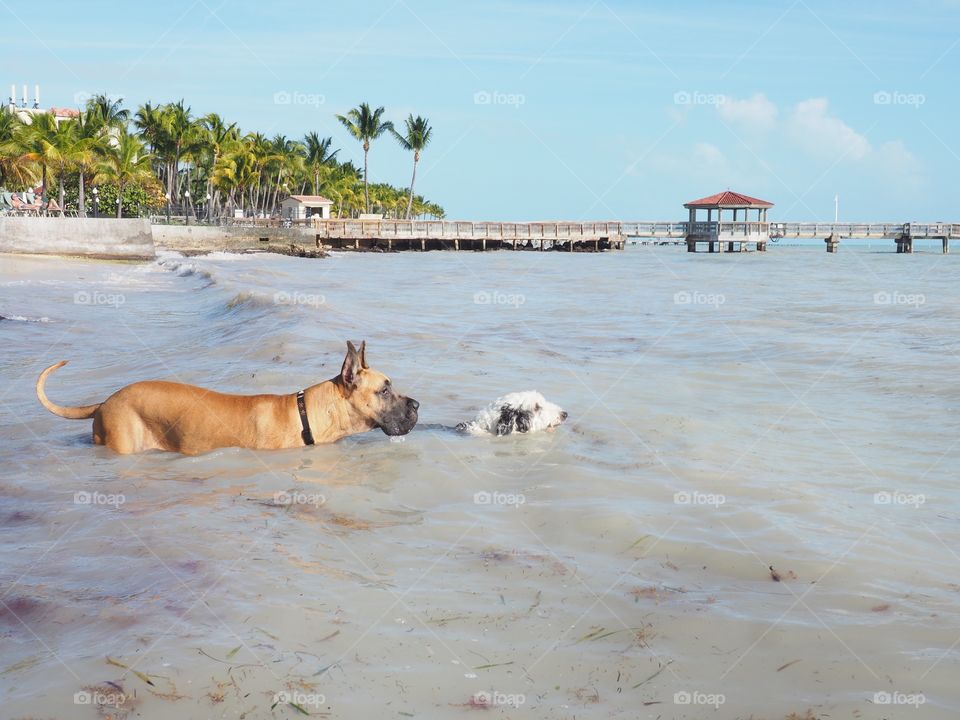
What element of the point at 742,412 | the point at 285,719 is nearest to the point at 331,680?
the point at 285,719

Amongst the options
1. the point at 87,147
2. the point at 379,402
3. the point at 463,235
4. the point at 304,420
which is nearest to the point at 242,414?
the point at 304,420

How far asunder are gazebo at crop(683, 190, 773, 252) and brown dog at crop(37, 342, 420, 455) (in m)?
69.9

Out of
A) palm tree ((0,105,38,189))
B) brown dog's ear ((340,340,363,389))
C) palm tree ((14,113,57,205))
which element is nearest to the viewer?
brown dog's ear ((340,340,363,389))

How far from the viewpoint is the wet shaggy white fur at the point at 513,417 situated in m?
7.45

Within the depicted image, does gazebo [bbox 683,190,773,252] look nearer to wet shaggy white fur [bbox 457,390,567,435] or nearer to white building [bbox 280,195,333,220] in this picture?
white building [bbox 280,195,333,220]

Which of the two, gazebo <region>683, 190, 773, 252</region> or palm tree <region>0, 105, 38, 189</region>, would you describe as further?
gazebo <region>683, 190, 773, 252</region>

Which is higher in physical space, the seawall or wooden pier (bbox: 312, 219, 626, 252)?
wooden pier (bbox: 312, 219, 626, 252)

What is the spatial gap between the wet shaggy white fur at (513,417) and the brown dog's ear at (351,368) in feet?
4.23

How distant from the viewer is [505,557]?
182 inches

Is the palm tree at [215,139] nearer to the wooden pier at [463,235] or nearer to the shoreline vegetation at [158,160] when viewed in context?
the shoreline vegetation at [158,160]

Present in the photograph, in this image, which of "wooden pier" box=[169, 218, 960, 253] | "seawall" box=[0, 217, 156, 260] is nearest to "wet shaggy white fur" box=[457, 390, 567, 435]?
"seawall" box=[0, 217, 156, 260]

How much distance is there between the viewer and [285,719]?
3059 mm

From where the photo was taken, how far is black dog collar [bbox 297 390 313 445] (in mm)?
6634

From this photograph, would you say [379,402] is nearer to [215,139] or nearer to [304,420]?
[304,420]
